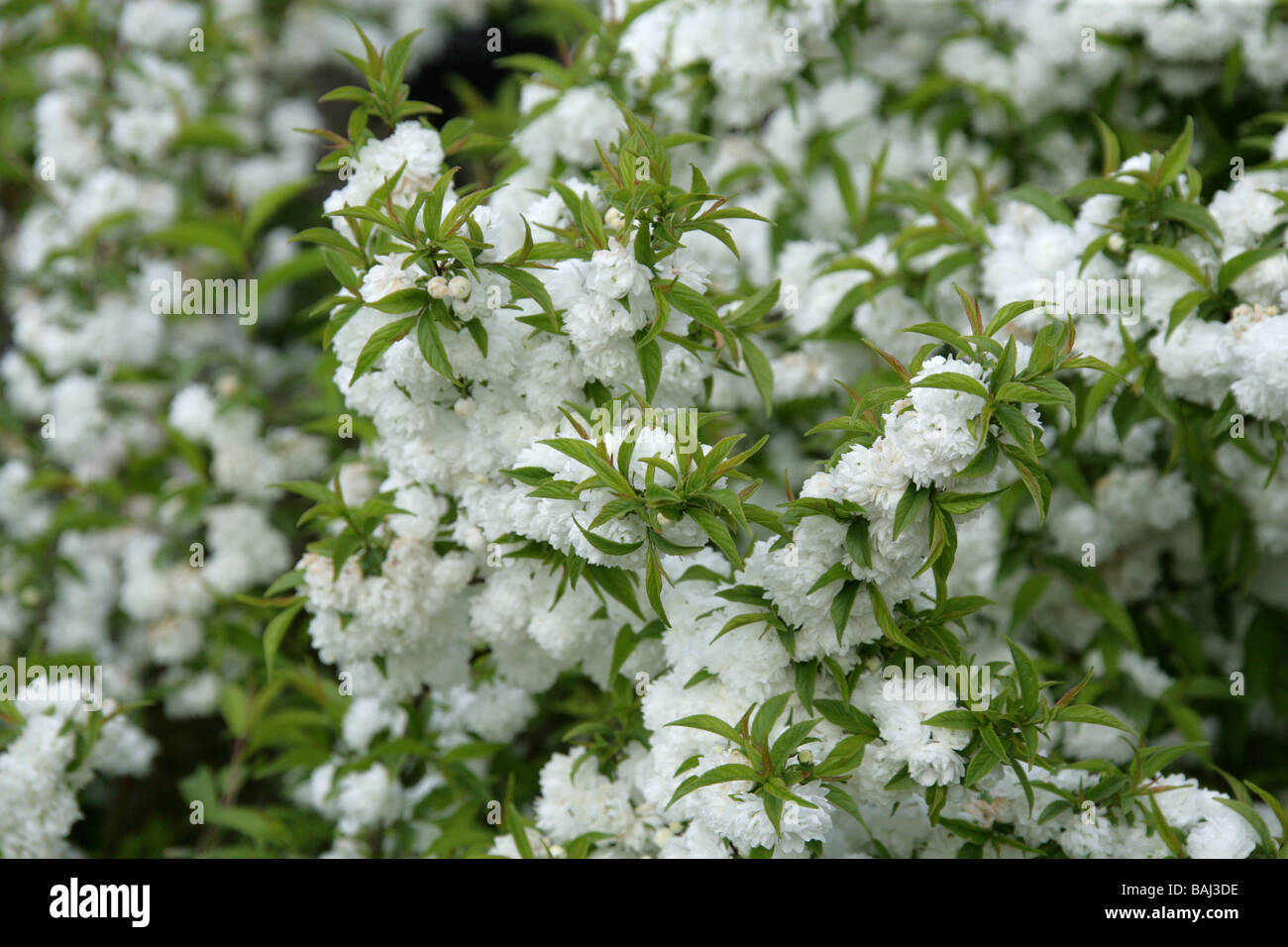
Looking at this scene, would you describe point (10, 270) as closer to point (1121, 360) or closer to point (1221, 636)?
point (1121, 360)

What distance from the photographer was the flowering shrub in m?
1.67

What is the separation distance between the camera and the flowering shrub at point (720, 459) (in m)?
1.67

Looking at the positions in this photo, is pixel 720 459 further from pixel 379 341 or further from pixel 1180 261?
pixel 1180 261

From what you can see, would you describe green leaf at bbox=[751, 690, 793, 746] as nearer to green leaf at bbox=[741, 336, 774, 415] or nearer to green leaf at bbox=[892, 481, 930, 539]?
green leaf at bbox=[892, 481, 930, 539]

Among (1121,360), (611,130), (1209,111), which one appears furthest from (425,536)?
(1209,111)

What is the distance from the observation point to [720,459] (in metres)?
1.58

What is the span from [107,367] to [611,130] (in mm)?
1746

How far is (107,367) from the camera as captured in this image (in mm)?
3289

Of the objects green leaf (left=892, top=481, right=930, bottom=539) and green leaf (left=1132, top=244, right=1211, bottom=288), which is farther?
green leaf (left=1132, top=244, right=1211, bottom=288)

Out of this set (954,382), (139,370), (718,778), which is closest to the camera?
(954,382)

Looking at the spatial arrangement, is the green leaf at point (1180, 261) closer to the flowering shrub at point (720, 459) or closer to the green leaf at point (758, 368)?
the flowering shrub at point (720, 459)

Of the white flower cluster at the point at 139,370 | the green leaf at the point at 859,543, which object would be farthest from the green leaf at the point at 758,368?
the white flower cluster at the point at 139,370

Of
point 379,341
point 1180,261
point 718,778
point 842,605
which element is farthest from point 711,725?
point 1180,261

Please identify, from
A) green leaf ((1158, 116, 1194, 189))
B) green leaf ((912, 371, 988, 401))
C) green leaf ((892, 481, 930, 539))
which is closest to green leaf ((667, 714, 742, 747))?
green leaf ((892, 481, 930, 539))
